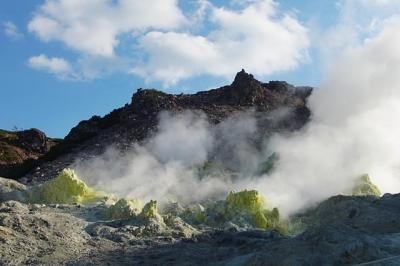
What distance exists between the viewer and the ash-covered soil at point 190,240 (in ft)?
25.0

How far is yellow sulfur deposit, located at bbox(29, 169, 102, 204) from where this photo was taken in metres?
13.3

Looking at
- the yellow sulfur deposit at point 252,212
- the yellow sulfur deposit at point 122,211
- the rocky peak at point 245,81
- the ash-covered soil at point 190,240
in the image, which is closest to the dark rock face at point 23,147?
the rocky peak at point 245,81

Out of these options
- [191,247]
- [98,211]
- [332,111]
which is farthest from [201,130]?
[191,247]

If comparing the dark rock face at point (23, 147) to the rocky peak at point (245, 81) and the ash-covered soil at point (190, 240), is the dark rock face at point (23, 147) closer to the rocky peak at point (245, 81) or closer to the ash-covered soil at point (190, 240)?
the rocky peak at point (245, 81)

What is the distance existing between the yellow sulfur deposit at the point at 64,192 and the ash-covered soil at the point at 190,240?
1.54 meters

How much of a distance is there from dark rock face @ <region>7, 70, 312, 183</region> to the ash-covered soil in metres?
8.38

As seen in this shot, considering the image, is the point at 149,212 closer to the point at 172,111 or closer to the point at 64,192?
the point at 64,192

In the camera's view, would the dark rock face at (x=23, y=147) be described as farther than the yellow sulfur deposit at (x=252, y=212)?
Yes

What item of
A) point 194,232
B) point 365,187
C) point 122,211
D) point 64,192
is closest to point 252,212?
point 194,232

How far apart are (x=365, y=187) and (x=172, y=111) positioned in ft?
29.2

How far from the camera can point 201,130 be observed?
2022cm

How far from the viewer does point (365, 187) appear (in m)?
14.1

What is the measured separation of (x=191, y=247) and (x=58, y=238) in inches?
80.7

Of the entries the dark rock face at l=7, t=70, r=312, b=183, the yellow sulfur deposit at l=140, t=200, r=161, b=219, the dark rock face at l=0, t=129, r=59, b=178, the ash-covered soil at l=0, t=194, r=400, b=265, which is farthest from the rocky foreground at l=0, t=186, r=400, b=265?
the dark rock face at l=0, t=129, r=59, b=178
